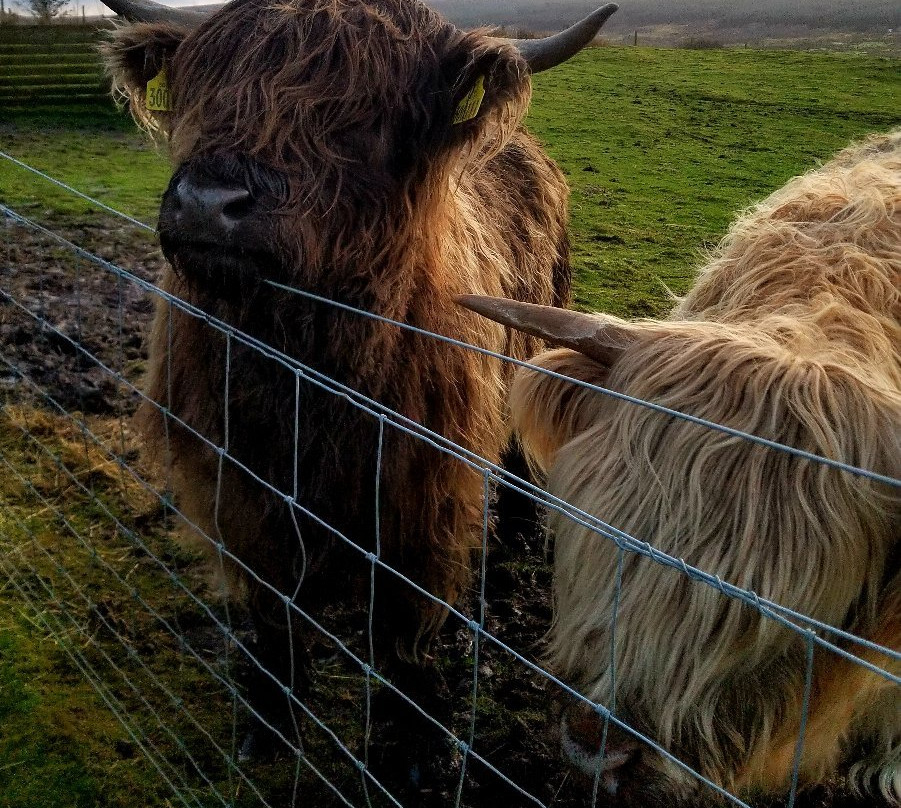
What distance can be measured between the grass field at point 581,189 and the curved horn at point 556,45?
2042mm

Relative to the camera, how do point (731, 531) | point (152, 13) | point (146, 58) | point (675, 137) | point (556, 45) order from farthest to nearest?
point (675, 137) → point (152, 13) → point (146, 58) → point (556, 45) → point (731, 531)

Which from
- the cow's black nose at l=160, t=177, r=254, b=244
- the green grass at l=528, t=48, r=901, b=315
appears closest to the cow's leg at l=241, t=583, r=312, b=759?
the cow's black nose at l=160, t=177, r=254, b=244

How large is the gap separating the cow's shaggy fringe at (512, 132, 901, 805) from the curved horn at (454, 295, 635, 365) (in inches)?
1.2

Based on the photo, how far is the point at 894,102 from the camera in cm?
1545

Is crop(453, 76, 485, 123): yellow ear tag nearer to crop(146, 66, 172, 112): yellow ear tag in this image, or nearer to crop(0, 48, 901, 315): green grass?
crop(146, 66, 172, 112): yellow ear tag

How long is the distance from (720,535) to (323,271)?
3.84ft

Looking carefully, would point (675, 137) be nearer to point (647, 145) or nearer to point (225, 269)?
point (647, 145)

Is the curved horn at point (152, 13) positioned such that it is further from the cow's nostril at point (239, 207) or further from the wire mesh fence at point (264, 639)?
the cow's nostril at point (239, 207)

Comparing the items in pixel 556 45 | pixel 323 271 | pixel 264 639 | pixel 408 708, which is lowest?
pixel 408 708

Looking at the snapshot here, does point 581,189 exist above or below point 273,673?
above

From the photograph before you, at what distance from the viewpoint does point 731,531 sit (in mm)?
1321

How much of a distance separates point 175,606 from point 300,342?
1.45m

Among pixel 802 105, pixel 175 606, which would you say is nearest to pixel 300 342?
pixel 175 606

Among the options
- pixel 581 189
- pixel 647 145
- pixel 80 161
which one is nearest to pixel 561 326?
pixel 581 189
